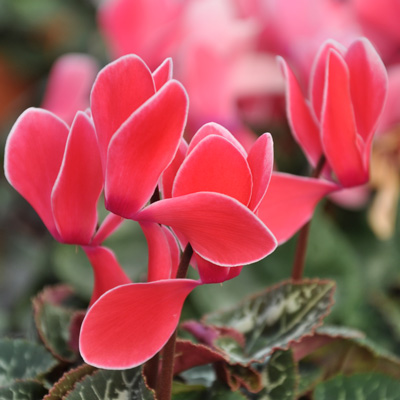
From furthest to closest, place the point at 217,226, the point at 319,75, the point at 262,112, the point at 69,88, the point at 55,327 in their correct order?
1. the point at 262,112
2. the point at 69,88
3. the point at 55,327
4. the point at 319,75
5. the point at 217,226

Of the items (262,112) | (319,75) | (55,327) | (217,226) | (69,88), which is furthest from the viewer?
(262,112)

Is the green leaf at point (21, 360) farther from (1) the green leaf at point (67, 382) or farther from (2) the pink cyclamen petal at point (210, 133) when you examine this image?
(2) the pink cyclamen petal at point (210, 133)

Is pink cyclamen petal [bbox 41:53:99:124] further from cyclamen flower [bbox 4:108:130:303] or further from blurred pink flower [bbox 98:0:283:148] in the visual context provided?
cyclamen flower [bbox 4:108:130:303]

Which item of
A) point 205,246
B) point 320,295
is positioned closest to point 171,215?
point 205,246

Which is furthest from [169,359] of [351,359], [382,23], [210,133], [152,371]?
[382,23]

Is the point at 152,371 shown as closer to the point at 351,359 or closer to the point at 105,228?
the point at 105,228

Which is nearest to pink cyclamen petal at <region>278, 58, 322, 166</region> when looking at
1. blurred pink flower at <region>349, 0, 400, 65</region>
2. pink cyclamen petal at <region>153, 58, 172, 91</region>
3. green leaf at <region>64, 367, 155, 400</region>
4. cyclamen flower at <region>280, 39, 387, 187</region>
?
cyclamen flower at <region>280, 39, 387, 187</region>
